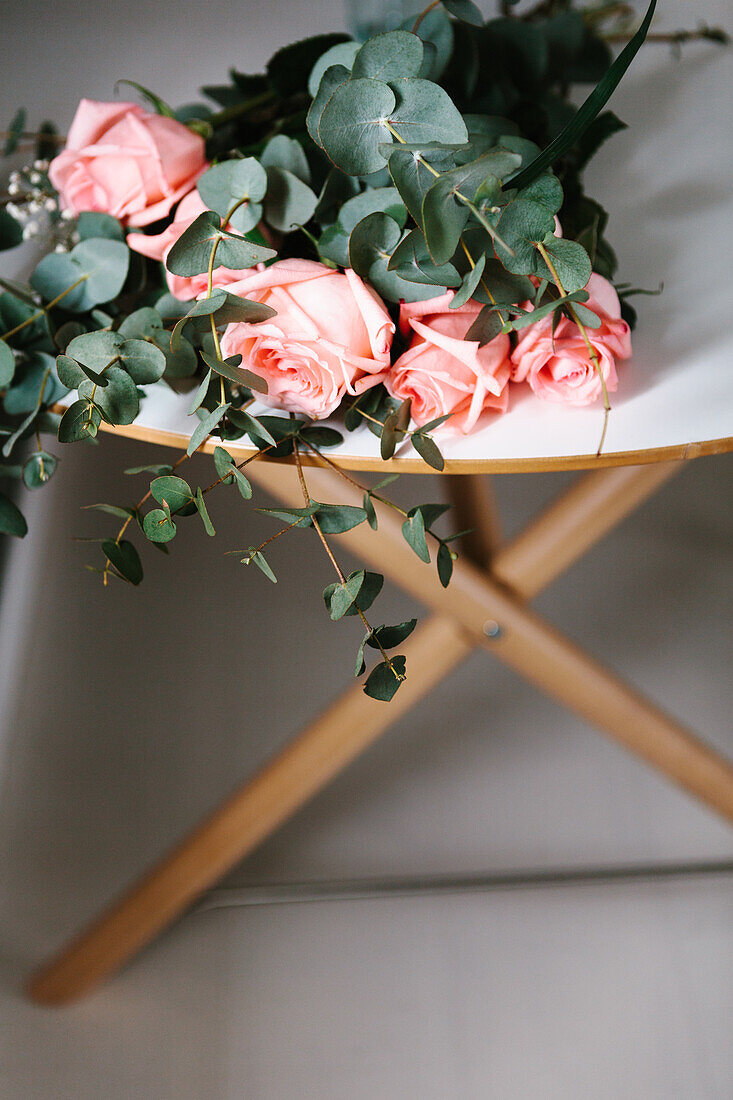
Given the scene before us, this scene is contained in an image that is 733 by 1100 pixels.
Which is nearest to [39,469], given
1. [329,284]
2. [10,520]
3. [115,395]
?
[10,520]

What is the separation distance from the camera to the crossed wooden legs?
30.3 inches

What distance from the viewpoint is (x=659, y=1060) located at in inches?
30.3

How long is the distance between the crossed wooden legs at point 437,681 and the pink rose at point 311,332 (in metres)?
0.27

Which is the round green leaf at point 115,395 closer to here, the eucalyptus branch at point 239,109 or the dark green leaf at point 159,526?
the dark green leaf at point 159,526

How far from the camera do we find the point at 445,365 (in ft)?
1.68

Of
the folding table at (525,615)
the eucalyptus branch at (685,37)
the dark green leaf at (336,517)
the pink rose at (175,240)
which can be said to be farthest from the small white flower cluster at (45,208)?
the eucalyptus branch at (685,37)

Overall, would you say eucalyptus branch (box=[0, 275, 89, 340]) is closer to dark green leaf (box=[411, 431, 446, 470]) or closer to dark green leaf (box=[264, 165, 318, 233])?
dark green leaf (box=[264, 165, 318, 233])

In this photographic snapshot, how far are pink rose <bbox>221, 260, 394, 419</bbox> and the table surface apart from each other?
0.06 m

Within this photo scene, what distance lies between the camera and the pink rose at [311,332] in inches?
19.0

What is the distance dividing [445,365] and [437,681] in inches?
15.1

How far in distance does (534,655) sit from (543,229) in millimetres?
425

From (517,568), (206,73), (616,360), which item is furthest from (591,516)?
(206,73)

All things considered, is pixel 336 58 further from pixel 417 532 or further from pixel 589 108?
pixel 417 532

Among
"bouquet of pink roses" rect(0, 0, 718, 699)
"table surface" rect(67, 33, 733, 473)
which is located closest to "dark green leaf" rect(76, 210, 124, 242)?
"bouquet of pink roses" rect(0, 0, 718, 699)
